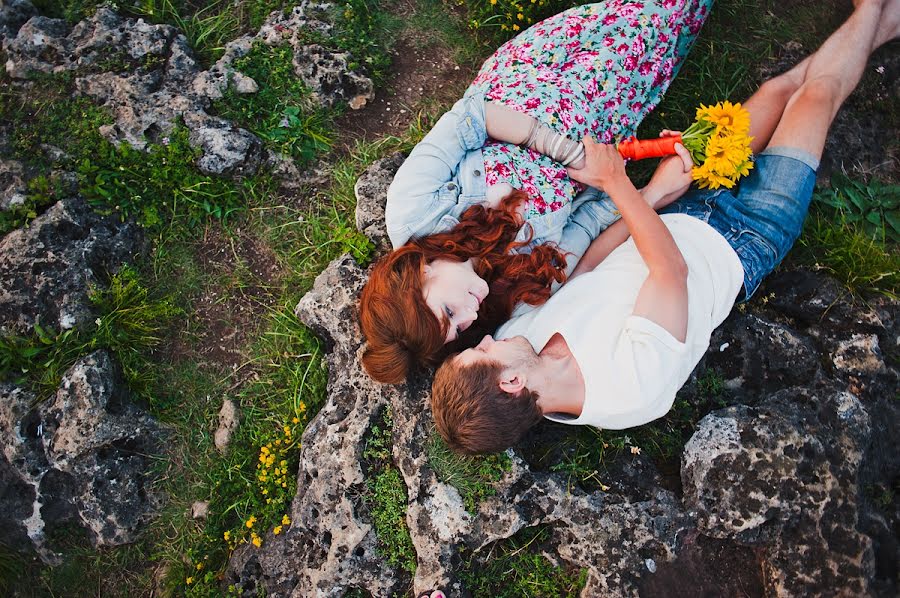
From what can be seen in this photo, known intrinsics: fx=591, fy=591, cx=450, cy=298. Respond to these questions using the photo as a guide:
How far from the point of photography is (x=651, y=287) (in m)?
3.18

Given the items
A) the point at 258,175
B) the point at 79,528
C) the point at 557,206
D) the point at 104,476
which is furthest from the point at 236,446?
the point at 557,206

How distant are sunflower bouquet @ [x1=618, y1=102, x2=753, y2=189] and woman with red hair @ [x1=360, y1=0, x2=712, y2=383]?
24cm

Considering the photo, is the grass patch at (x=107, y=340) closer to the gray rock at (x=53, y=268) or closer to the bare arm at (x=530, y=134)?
the gray rock at (x=53, y=268)

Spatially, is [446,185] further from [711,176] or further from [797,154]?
[797,154]

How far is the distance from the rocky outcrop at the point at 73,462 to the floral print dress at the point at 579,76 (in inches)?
110

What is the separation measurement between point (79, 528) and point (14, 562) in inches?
16.8

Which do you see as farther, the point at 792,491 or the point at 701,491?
the point at 701,491

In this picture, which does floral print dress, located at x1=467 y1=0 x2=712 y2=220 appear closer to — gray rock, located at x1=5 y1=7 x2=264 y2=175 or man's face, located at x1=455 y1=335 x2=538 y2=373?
man's face, located at x1=455 y1=335 x2=538 y2=373

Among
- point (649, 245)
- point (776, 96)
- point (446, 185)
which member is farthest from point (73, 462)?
point (776, 96)

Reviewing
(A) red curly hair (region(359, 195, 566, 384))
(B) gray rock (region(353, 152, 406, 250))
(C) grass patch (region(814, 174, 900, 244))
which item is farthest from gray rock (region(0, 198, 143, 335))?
(C) grass patch (region(814, 174, 900, 244))

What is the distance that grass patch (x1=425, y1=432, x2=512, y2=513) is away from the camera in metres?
3.44

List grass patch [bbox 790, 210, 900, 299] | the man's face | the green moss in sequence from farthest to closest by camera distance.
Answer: the green moss, grass patch [bbox 790, 210, 900, 299], the man's face

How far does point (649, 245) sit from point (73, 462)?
3703 mm

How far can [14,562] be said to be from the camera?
149 inches
